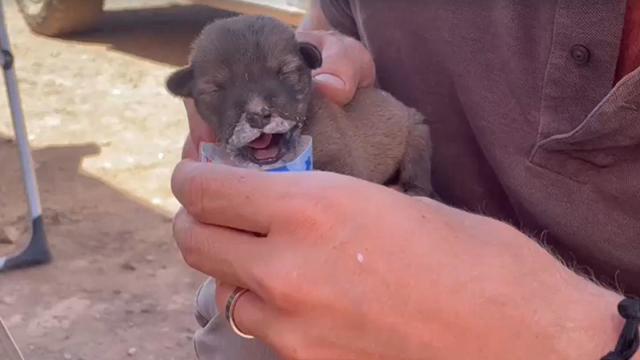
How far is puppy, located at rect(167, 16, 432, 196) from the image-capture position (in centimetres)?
138

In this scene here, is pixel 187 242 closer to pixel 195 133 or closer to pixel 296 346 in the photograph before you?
pixel 296 346

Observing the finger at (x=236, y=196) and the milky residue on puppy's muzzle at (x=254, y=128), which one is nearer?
the finger at (x=236, y=196)

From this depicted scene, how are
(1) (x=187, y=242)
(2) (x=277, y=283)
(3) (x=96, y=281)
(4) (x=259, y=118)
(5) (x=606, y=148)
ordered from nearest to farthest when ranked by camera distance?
(2) (x=277, y=283) → (1) (x=187, y=242) → (5) (x=606, y=148) → (4) (x=259, y=118) → (3) (x=96, y=281)

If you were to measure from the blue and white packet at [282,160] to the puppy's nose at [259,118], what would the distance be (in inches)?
2.0

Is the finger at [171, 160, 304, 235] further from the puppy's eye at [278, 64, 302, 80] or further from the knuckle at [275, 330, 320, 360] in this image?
the puppy's eye at [278, 64, 302, 80]

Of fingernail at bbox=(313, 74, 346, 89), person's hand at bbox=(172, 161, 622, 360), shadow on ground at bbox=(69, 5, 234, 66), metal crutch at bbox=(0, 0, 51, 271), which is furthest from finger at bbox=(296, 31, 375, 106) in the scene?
shadow on ground at bbox=(69, 5, 234, 66)

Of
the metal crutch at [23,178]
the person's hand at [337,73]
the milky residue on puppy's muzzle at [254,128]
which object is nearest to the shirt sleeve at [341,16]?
the person's hand at [337,73]

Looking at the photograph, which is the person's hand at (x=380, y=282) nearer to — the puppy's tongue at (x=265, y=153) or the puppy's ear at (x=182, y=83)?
the puppy's tongue at (x=265, y=153)

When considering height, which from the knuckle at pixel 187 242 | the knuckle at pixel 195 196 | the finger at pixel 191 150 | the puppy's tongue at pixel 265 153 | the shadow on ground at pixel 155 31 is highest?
the knuckle at pixel 195 196

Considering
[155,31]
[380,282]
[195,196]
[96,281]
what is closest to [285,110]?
[195,196]

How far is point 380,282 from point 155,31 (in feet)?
18.6

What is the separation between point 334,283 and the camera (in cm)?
106

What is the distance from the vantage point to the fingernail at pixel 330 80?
1.64 m

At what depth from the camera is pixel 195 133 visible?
1588 mm
